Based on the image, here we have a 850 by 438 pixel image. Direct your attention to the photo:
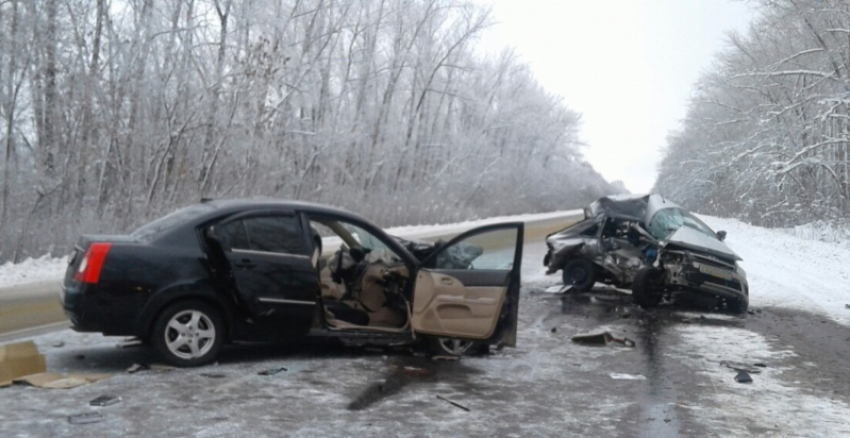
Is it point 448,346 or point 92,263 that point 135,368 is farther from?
point 448,346

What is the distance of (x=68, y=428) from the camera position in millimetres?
5691

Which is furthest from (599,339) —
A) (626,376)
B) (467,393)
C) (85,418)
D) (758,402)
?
(85,418)

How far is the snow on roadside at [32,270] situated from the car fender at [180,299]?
8.31m

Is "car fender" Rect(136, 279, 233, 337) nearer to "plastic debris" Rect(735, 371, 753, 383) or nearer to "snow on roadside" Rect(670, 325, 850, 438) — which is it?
"snow on roadside" Rect(670, 325, 850, 438)

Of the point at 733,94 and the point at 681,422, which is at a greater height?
the point at 733,94

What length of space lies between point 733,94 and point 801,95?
16.3 meters

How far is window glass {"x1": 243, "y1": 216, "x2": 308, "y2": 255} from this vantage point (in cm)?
791

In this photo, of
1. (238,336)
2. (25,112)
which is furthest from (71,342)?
(25,112)

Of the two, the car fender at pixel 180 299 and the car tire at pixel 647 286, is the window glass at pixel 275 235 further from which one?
the car tire at pixel 647 286

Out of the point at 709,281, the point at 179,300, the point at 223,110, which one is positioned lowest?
the point at 709,281

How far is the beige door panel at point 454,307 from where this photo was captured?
8.06 m

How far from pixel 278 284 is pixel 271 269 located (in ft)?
0.49

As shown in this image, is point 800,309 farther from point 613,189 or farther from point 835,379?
point 613,189

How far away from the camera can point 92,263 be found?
7293 mm
